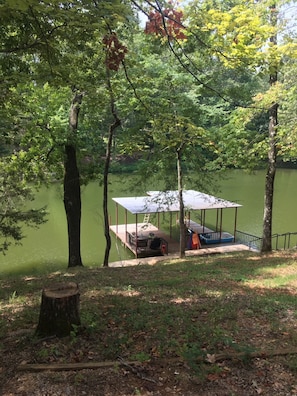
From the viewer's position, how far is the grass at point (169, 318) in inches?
114

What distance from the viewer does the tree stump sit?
303cm

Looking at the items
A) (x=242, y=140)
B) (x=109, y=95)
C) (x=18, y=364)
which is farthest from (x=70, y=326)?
(x=242, y=140)

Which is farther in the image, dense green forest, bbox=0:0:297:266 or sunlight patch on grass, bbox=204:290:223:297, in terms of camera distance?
dense green forest, bbox=0:0:297:266

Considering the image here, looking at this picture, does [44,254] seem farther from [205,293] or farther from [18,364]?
[18,364]

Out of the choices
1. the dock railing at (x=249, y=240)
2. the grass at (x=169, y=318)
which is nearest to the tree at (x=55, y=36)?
the grass at (x=169, y=318)

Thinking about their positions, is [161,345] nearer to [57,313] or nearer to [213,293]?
[57,313]

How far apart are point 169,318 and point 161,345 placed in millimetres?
631

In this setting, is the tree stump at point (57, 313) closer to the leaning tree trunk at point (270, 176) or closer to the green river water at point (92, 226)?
the leaning tree trunk at point (270, 176)

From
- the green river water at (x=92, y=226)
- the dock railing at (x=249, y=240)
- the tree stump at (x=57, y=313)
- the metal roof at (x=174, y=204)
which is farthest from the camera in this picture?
the dock railing at (x=249, y=240)

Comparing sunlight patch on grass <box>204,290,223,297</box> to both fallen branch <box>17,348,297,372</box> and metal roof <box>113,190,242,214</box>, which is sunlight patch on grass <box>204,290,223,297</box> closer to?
fallen branch <box>17,348,297,372</box>

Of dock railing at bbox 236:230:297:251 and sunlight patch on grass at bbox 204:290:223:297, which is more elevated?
sunlight patch on grass at bbox 204:290:223:297

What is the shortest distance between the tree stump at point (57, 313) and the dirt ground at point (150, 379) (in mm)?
293

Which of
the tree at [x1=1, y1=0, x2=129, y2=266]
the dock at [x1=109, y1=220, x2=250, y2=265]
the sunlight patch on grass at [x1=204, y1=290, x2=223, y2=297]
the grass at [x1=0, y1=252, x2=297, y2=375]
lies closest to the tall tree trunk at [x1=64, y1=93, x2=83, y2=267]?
the tree at [x1=1, y1=0, x2=129, y2=266]

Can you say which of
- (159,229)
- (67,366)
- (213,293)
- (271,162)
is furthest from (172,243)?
(67,366)
